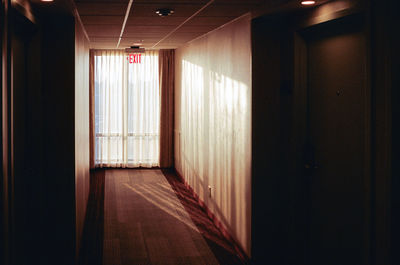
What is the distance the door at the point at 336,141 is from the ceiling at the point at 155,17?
0.74 m

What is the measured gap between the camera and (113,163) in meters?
9.94

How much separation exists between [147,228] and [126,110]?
4395 millimetres

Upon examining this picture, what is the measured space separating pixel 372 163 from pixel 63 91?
2741 millimetres

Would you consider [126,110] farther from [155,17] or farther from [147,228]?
[155,17]

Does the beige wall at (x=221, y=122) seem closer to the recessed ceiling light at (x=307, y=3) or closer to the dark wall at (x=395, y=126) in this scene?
the recessed ceiling light at (x=307, y=3)

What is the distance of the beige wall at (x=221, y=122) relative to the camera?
15.3 ft

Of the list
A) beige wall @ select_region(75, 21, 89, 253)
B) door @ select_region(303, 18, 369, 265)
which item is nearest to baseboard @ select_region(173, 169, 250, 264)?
door @ select_region(303, 18, 369, 265)

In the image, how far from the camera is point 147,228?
5.86m

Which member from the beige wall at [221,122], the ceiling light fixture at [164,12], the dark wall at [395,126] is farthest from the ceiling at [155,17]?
the dark wall at [395,126]

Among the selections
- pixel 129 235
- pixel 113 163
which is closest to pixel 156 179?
pixel 113 163

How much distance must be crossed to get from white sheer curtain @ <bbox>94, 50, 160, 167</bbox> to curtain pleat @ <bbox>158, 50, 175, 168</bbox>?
0.44ft

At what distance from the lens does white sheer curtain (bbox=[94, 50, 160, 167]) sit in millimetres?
9648

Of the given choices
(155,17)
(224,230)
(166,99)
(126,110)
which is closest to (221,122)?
(224,230)

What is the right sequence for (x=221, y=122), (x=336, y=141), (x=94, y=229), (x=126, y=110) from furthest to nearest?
(x=126, y=110) < (x=94, y=229) < (x=221, y=122) < (x=336, y=141)
